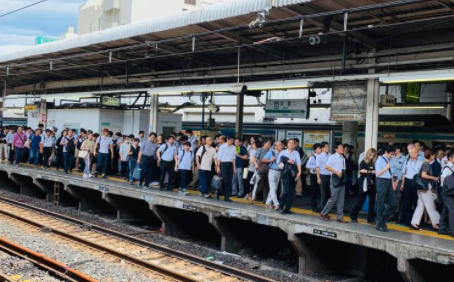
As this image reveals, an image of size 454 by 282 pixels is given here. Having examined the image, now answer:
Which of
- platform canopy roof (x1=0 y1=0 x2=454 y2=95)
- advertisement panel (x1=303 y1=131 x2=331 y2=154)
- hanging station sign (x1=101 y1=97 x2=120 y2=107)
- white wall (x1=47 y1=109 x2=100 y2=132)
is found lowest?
advertisement panel (x1=303 y1=131 x2=331 y2=154)

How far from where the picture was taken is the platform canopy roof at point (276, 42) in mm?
9500

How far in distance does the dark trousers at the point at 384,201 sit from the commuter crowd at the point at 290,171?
0.02 meters

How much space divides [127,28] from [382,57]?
6634 mm

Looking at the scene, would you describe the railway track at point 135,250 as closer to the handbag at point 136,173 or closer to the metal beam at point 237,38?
the handbag at point 136,173

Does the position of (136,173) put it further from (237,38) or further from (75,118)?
(75,118)

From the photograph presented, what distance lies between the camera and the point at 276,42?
1215 centimetres

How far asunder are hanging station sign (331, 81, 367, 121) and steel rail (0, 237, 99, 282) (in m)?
6.50

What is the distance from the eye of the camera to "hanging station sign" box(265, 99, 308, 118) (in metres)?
13.4

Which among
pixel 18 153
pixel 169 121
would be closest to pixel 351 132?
A: pixel 169 121

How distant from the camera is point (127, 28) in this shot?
1320 centimetres

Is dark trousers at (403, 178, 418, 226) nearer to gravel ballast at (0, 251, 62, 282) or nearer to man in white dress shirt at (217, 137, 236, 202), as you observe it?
man in white dress shirt at (217, 137, 236, 202)

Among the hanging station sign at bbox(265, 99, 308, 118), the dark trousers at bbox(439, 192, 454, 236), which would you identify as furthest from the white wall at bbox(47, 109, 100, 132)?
the dark trousers at bbox(439, 192, 454, 236)

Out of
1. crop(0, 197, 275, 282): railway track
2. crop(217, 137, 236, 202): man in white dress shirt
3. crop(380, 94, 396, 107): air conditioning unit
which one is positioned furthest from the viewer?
crop(217, 137, 236, 202): man in white dress shirt

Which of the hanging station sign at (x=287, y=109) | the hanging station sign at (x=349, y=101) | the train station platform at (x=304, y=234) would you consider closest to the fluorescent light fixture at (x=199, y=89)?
the hanging station sign at (x=287, y=109)
